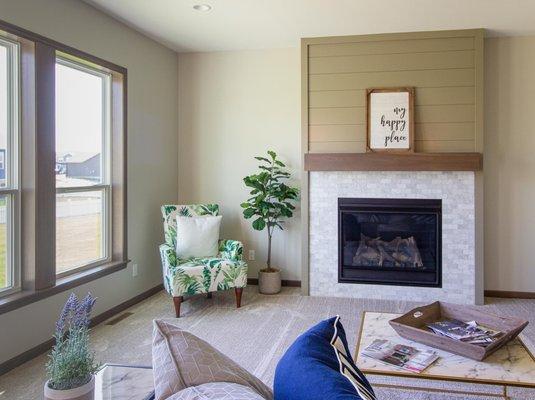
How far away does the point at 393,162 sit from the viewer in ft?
14.5

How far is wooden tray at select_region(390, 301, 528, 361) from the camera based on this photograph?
1998 mm

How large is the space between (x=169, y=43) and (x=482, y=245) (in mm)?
3756

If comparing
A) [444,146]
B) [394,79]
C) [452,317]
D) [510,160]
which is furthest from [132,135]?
[510,160]

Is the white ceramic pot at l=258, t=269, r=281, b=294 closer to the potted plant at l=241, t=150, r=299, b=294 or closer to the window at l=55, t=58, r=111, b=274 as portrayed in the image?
the potted plant at l=241, t=150, r=299, b=294

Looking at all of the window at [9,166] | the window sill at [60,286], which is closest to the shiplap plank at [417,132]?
the window sill at [60,286]

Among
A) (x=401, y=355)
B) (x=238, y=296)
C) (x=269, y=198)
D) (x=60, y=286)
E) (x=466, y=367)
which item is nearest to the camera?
(x=466, y=367)

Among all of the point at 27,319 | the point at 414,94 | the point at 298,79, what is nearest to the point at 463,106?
the point at 414,94

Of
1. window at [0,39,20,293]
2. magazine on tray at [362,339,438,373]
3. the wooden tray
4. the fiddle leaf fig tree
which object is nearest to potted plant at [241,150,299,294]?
the fiddle leaf fig tree

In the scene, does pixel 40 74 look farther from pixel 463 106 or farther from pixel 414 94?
pixel 463 106

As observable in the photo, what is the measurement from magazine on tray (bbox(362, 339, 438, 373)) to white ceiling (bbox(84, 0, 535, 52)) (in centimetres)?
268

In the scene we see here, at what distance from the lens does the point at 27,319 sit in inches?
121

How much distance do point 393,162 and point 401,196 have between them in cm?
36

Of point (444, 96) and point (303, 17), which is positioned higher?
point (303, 17)

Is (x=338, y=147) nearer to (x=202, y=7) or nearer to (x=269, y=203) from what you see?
(x=269, y=203)
